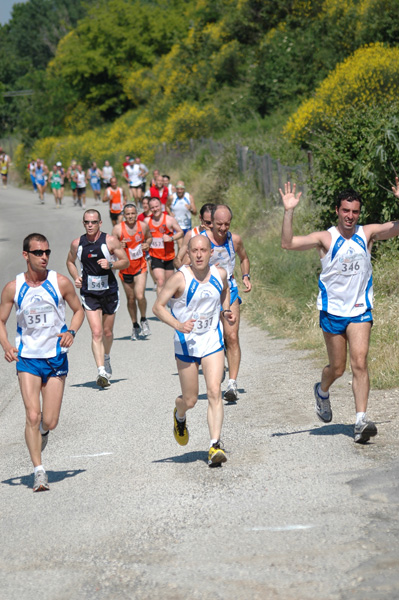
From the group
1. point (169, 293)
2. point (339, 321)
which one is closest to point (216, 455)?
point (169, 293)

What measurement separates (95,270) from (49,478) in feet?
14.0

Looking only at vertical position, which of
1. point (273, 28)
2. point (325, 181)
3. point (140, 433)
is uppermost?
point (273, 28)

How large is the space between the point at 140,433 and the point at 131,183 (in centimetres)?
2560

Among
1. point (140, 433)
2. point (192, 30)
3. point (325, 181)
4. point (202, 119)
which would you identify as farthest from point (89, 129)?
point (140, 433)

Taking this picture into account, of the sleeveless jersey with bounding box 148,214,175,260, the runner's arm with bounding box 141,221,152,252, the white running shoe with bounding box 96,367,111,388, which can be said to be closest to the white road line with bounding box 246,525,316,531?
the white running shoe with bounding box 96,367,111,388

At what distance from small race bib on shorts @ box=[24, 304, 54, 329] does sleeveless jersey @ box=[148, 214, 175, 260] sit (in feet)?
26.5

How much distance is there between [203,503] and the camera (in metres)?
6.57

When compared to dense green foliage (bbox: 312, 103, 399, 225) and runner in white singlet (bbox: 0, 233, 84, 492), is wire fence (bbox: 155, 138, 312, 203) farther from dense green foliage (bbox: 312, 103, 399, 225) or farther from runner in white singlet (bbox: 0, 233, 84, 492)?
runner in white singlet (bbox: 0, 233, 84, 492)

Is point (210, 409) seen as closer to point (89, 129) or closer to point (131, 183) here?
point (131, 183)

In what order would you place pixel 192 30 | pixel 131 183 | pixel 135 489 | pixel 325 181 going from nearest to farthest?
1. pixel 135 489
2. pixel 325 181
3. pixel 131 183
4. pixel 192 30

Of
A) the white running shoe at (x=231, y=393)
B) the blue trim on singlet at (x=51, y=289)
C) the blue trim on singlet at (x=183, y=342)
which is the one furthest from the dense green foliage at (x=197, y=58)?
the blue trim on singlet at (x=51, y=289)

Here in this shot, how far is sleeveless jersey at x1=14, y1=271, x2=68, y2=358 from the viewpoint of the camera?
7332mm

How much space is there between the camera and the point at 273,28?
42531 millimetres

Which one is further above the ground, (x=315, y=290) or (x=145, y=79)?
(x=145, y=79)
